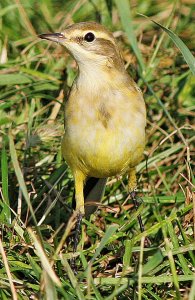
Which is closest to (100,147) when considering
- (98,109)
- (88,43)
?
(98,109)

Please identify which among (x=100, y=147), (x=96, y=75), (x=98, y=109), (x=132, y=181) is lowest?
(x=132, y=181)

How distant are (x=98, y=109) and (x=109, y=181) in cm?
116

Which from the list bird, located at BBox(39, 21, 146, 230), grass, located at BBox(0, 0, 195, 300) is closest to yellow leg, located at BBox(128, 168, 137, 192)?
grass, located at BBox(0, 0, 195, 300)

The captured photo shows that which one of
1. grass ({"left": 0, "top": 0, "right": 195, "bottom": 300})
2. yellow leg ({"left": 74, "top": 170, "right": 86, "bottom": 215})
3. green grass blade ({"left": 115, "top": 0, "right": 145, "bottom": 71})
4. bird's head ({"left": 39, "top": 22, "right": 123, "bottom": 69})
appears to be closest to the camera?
grass ({"left": 0, "top": 0, "right": 195, "bottom": 300})

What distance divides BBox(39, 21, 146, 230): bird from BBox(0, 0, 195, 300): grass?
336 millimetres

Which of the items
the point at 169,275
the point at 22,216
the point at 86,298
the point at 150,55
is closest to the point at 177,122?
the point at 150,55

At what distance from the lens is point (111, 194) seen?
5.91 meters

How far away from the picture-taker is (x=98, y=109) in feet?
16.1

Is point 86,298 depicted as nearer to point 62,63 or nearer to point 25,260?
point 25,260

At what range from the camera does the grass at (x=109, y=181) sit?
4383 mm

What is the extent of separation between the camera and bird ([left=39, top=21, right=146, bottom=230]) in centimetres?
486

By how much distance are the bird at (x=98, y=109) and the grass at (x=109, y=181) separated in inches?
13.2

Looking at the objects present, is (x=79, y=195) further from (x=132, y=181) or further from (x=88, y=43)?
(x=88, y=43)

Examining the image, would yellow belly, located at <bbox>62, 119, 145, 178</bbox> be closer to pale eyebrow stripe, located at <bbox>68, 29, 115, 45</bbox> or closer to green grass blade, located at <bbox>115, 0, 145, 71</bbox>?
pale eyebrow stripe, located at <bbox>68, 29, 115, 45</bbox>
